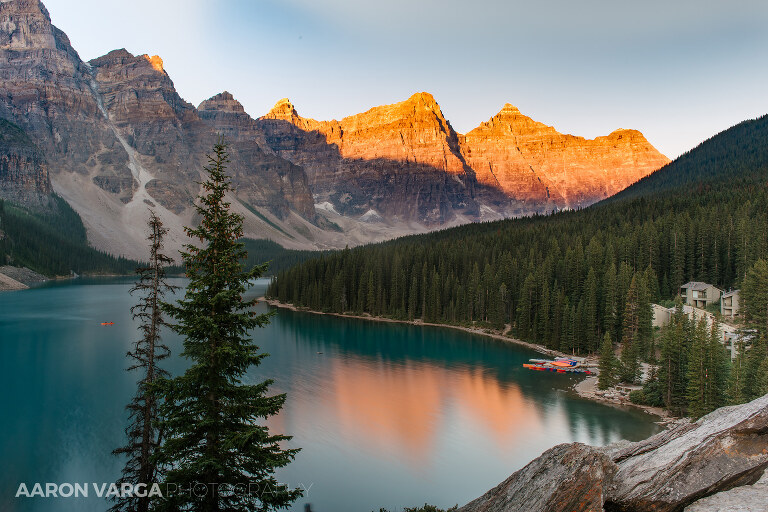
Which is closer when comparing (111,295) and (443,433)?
(443,433)

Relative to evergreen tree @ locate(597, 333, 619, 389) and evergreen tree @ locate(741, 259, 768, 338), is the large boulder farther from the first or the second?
evergreen tree @ locate(741, 259, 768, 338)

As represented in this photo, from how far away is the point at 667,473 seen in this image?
9.75 metres

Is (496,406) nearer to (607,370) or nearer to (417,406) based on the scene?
(417,406)

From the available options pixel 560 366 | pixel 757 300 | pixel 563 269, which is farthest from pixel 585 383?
pixel 563 269

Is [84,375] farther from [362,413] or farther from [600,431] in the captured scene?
[600,431]

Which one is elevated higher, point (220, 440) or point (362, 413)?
point (220, 440)

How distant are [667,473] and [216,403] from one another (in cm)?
1113

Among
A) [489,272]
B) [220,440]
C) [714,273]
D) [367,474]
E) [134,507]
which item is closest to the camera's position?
[220,440]

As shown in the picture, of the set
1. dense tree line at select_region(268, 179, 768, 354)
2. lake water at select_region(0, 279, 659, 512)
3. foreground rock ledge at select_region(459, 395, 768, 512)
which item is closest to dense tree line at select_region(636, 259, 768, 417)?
lake water at select_region(0, 279, 659, 512)

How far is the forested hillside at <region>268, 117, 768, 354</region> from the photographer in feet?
242

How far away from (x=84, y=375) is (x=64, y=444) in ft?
70.6

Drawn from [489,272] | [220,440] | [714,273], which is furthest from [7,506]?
[714,273]

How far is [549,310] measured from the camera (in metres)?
79.7

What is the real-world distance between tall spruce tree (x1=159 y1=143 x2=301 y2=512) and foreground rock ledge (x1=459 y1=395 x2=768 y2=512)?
7017 millimetres
